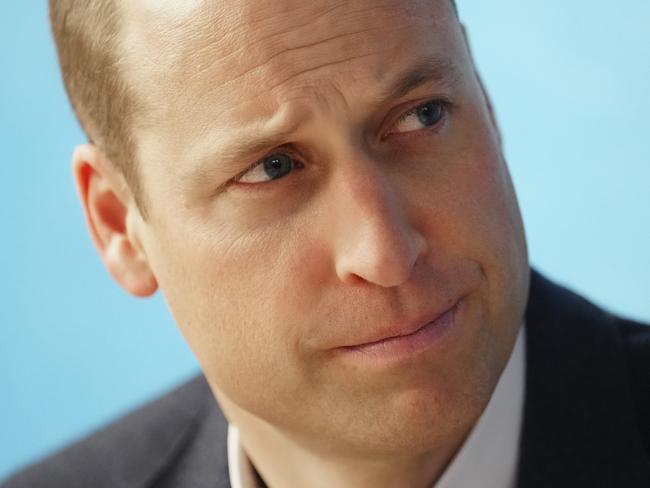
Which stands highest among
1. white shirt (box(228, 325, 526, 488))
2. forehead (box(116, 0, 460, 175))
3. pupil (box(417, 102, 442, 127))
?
forehead (box(116, 0, 460, 175))

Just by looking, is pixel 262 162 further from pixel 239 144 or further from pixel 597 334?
pixel 597 334

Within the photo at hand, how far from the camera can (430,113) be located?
1.91 meters

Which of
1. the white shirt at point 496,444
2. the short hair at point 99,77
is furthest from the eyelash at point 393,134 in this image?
the white shirt at point 496,444

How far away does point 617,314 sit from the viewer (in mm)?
2244

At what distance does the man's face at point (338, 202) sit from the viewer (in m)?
1.80

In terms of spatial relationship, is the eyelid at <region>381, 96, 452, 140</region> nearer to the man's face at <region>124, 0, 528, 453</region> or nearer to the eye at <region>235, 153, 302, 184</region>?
the man's face at <region>124, 0, 528, 453</region>

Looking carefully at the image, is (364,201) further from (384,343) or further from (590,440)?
(590,440)

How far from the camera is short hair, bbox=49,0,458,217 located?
2.04 metres

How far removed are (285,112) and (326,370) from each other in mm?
400

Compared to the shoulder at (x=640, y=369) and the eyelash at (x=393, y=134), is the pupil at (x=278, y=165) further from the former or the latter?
the shoulder at (x=640, y=369)

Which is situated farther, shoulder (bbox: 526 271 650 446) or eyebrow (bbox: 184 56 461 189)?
shoulder (bbox: 526 271 650 446)

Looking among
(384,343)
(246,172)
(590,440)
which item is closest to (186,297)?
(246,172)

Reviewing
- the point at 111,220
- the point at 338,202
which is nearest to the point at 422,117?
the point at 338,202

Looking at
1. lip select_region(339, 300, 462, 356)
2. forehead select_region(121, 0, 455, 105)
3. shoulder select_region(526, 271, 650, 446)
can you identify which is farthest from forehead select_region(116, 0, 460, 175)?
shoulder select_region(526, 271, 650, 446)
